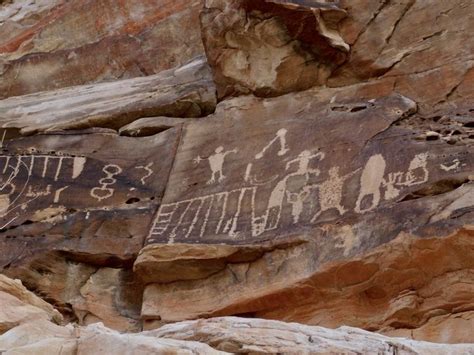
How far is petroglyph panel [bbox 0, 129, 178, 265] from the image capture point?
10867 mm

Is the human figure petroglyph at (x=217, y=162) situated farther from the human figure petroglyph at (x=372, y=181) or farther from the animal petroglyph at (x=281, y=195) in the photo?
the human figure petroglyph at (x=372, y=181)

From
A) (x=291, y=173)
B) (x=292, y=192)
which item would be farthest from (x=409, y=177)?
(x=291, y=173)

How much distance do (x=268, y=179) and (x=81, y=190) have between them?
69.3 inches

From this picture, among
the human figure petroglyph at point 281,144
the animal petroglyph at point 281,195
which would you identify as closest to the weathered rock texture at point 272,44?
the human figure petroglyph at point 281,144

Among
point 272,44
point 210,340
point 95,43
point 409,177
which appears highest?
point 210,340

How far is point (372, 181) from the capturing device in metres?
10.1

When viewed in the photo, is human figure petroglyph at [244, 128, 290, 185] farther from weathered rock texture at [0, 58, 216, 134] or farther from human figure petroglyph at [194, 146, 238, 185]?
weathered rock texture at [0, 58, 216, 134]

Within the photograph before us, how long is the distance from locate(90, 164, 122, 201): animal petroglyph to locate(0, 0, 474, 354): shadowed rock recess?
0.06 feet

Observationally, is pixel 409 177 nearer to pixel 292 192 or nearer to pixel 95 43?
pixel 292 192

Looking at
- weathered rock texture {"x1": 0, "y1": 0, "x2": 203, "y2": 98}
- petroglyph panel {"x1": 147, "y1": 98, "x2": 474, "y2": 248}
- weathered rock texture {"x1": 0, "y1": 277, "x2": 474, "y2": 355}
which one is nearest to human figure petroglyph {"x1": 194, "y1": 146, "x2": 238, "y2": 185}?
petroglyph panel {"x1": 147, "y1": 98, "x2": 474, "y2": 248}

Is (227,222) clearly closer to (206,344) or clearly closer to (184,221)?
(184,221)

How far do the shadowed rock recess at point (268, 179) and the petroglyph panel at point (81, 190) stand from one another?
0.7 inches

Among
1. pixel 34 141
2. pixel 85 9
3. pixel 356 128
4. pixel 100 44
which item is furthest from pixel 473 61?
pixel 85 9

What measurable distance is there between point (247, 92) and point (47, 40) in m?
4.57
